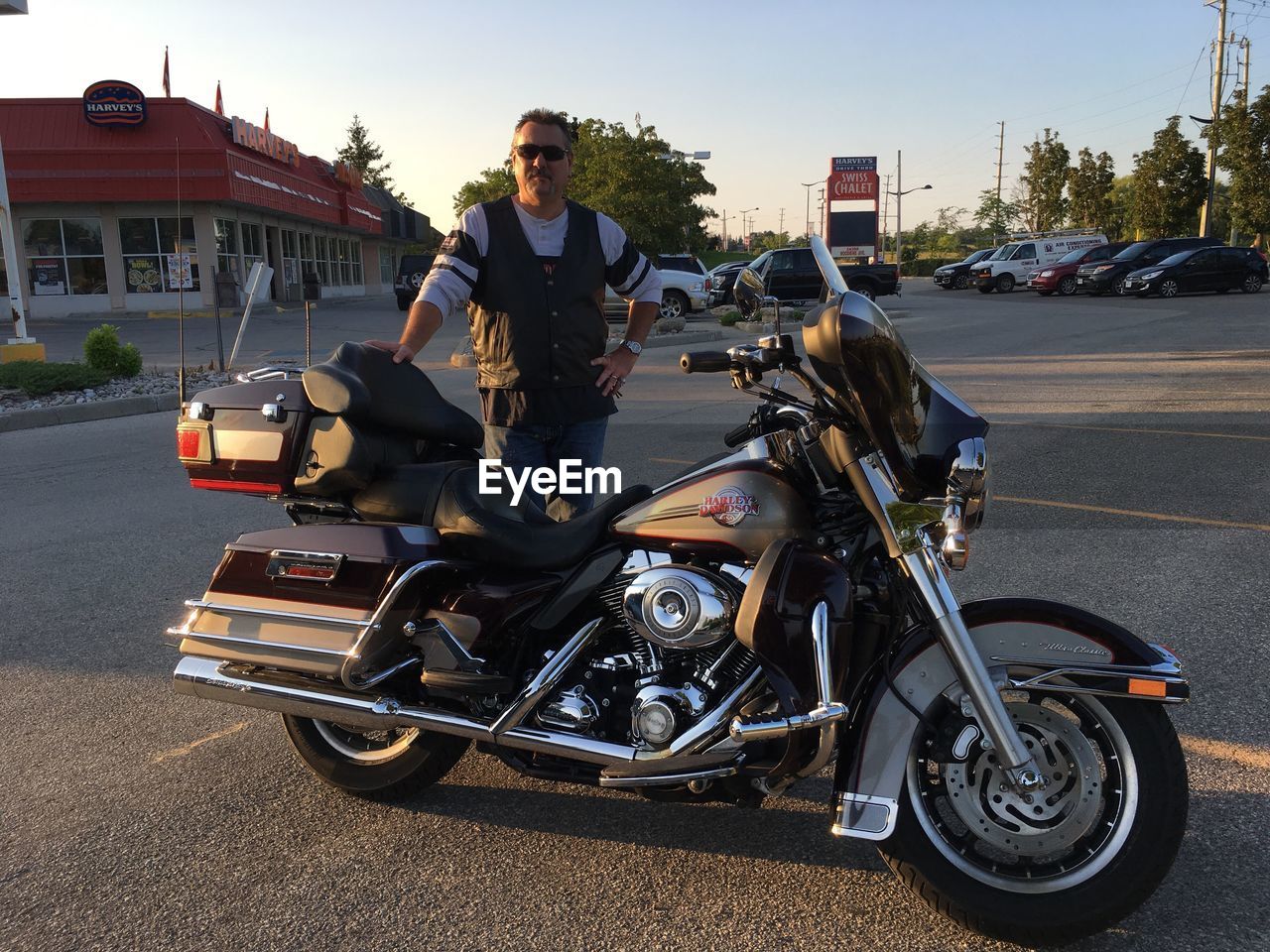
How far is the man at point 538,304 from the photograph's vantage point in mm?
3805

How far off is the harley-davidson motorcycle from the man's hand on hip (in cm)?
103

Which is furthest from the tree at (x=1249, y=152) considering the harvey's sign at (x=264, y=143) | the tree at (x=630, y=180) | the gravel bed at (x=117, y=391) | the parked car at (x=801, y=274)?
the gravel bed at (x=117, y=391)

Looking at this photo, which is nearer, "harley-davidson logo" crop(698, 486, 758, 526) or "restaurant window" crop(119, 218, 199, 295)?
"harley-davidson logo" crop(698, 486, 758, 526)

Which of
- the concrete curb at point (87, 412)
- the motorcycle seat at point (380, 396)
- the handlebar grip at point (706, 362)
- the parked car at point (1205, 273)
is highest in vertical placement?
the parked car at point (1205, 273)

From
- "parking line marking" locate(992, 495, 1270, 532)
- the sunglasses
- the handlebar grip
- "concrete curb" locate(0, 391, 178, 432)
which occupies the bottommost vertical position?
"parking line marking" locate(992, 495, 1270, 532)

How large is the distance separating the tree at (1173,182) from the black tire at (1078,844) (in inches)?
2060

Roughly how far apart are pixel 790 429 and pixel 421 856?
66.6 inches

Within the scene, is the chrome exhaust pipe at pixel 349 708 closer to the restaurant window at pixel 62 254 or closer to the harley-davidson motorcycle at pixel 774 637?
the harley-davidson motorcycle at pixel 774 637

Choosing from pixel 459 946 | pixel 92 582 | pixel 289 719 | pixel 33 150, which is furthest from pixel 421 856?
pixel 33 150

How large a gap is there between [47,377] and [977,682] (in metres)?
14.0

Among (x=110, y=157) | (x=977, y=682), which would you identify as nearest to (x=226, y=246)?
(x=110, y=157)

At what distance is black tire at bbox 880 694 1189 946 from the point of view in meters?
2.41

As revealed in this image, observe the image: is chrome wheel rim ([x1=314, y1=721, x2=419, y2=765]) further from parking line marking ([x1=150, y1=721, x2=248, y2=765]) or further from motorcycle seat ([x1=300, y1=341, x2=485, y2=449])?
motorcycle seat ([x1=300, y1=341, x2=485, y2=449])

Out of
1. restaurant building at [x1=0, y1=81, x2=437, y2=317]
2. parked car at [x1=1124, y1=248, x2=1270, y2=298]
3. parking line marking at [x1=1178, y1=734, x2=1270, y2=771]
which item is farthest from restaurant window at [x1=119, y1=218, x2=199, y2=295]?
parking line marking at [x1=1178, y1=734, x2=1270, y2=771]
